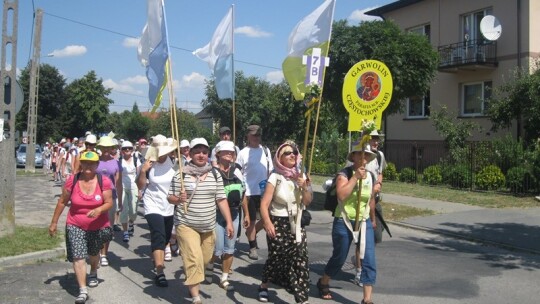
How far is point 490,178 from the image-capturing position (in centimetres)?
1720

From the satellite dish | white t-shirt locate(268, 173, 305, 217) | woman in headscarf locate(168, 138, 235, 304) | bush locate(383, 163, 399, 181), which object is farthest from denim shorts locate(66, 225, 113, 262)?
the satellite dish

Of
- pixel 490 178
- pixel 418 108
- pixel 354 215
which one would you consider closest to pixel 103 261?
pixel 354 215

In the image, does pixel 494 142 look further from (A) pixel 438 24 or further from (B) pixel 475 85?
(A) pixel 438 24

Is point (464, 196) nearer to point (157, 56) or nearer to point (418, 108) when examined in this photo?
point (418, 108)

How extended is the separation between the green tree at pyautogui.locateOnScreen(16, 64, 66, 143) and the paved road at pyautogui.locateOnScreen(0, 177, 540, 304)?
50.2 meters

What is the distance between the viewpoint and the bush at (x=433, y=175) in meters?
19.5

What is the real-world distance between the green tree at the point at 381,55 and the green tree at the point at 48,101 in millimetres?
47930

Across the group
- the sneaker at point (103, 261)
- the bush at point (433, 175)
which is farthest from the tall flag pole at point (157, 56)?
the bush at point (433, 175)

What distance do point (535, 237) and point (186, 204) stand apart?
7.40m

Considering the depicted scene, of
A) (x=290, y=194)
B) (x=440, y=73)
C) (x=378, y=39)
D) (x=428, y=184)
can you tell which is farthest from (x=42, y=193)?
(x=440, y=73)

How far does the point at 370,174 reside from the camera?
5852 millimetres

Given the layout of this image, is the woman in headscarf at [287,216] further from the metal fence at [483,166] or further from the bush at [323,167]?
the bush at [323,167]

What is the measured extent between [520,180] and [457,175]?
2.54 m

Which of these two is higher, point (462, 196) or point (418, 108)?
point (418, 108)
